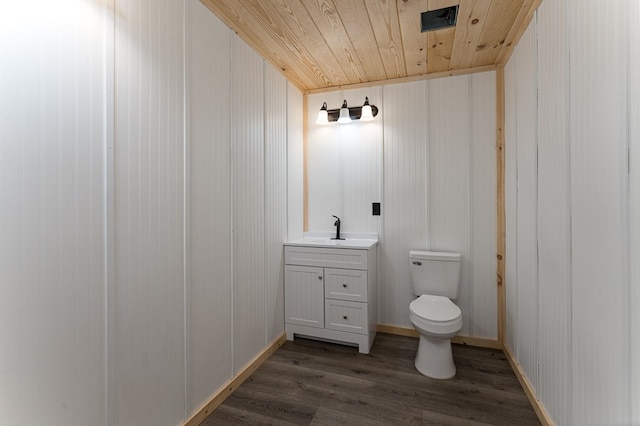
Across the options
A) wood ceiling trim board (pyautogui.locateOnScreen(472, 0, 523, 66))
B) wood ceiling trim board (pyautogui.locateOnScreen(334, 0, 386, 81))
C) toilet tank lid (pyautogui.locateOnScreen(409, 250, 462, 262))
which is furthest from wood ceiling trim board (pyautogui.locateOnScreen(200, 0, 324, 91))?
toilet tank lid (pyautogui.locateOnScreen(409, 250, 462, 262))

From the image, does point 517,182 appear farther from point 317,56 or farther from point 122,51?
point 122,51

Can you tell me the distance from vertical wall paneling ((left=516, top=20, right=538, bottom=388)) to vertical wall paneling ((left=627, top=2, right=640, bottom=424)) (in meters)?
0.89

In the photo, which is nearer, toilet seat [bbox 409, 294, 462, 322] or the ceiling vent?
the ceiling vent

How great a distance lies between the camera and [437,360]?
7.32 ft

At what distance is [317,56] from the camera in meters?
2.54

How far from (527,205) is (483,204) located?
2.33ft

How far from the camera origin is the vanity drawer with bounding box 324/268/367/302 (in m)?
2.61

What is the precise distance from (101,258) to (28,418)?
0.56m

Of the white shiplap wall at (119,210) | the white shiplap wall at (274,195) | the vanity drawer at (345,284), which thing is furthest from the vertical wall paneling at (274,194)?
the vanity drawer at (345,284)

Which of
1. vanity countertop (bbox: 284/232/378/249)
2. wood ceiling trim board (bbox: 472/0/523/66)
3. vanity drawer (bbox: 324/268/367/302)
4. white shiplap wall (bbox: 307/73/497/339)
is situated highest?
wood ceiling trim board (bbox: 472/0/523/66)

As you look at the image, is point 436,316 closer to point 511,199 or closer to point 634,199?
point 511,199

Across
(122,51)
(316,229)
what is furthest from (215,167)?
(316,229)

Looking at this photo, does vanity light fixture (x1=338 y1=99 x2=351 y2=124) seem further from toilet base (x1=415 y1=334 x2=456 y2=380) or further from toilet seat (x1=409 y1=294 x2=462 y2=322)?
toilet base (x1=415 y1=334 x2=456 y2=380)

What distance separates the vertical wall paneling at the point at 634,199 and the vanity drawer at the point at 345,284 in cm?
174
